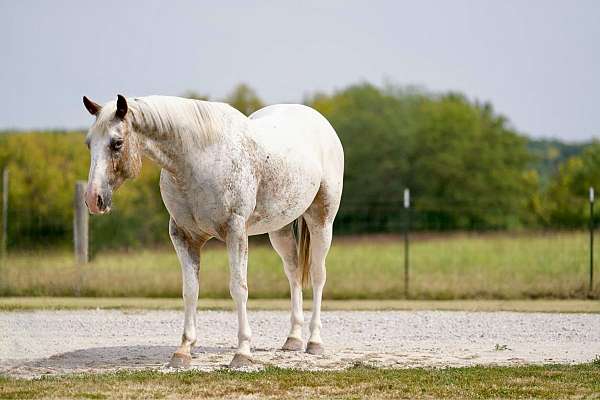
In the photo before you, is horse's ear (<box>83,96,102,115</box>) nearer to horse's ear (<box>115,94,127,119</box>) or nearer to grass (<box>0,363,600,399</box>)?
horse's ear (<box>115,94,127,119</box>)

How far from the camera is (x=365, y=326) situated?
12.4m

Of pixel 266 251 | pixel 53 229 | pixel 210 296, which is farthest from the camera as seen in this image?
pixel 266 251

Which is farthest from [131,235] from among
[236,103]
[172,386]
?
[236,103]

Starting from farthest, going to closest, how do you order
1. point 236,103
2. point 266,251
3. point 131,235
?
1. point 236,103
2. point 266,251
3. point 131,235

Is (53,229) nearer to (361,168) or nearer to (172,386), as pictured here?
(172,386)

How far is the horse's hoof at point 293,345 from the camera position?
10.0m

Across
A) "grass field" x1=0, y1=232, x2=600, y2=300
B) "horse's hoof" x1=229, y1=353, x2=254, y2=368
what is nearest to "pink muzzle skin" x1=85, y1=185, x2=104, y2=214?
"horse's hoof" x1=229, y1=353, x2=254, y2=368

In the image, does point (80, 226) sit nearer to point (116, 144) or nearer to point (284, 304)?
point (284, 304)

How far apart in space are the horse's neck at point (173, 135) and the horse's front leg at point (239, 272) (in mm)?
750

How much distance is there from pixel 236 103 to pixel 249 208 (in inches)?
1475

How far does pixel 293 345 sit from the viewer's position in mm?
10039

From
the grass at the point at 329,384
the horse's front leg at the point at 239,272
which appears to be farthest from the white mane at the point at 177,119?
the grass at the point at 329,384

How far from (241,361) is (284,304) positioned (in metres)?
7.75

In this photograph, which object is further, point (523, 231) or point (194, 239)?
point (523, 231)
